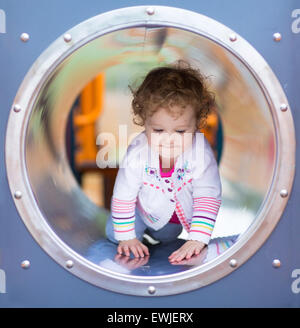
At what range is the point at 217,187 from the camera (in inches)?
56.2

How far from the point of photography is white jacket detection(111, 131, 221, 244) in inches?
55.2

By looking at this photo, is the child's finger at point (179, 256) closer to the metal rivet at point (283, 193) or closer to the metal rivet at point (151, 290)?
the metal rivet at point (151, 290)

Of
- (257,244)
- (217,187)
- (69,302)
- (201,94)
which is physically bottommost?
(69,302)

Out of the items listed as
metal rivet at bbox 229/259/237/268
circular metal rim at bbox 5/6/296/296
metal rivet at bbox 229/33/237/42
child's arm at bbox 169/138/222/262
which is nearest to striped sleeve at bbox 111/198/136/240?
child's arm at bbox 169/138/222/262

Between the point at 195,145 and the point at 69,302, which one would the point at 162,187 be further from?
the point at 69,302

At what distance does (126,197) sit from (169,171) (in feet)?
0.54

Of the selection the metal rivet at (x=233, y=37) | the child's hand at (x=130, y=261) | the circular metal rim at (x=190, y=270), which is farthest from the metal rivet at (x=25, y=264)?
the metal rivet at (x=233, y=37)

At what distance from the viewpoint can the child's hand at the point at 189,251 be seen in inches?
51.8

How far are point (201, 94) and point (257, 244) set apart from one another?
1.88 feet

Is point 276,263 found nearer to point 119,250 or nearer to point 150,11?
point 119,250

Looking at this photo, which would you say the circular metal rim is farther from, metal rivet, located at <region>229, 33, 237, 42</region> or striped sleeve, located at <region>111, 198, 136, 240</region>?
striped sleeve, located at <region>111, 198, 136, 240</region>

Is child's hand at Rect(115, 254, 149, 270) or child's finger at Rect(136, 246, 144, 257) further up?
child's finger at Rect(136, 246, 144, 257)

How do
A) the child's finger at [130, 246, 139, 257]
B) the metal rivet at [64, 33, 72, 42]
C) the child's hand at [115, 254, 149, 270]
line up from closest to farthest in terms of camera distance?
1. the metal rivet at [64, 33, 72, 42]
2. the child's hand at [115, 254, 149, 270]
3. the child's finger at [130, 246, 139, 257]

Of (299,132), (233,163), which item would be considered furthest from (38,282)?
(233,163)
